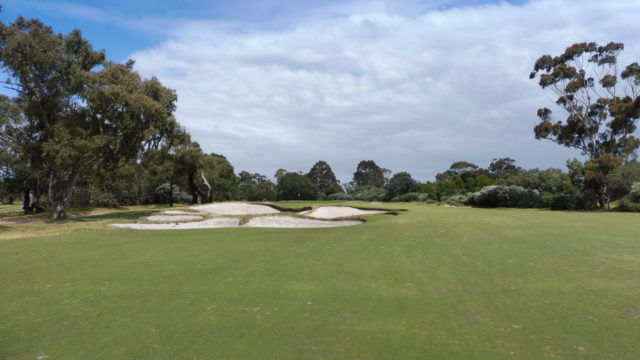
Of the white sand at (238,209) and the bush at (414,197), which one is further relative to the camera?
the bush at (414,197)

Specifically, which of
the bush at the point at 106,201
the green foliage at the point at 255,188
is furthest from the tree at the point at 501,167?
the bush at the point at 106,201

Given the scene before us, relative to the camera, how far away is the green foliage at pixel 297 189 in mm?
74125

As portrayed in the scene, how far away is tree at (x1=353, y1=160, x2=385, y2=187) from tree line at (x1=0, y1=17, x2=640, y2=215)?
148ft

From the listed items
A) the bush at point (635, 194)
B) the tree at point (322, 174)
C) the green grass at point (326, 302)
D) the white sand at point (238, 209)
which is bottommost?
the green grass at point (326, 302)

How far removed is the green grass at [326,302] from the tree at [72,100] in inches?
593

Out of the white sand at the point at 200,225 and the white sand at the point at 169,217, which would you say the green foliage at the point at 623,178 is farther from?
the white sand at the point at 169,217

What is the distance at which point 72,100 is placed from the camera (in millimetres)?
25984

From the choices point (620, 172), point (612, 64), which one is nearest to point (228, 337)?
point (620, 172)

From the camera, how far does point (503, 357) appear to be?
4109 millimetres

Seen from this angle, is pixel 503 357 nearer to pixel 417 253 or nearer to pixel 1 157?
pixel 417 253

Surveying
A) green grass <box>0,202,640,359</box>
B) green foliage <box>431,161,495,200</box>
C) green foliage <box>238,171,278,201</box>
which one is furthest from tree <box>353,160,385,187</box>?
green grass <box>0,202,640,359</box>

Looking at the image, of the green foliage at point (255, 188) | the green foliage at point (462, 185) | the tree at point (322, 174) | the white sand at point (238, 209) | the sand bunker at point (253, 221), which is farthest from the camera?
the tree at point (322, 174)

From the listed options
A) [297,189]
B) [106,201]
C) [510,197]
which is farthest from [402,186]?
[106,201]

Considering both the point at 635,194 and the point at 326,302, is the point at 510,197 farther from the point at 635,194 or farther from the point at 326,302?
the point at 326,302
